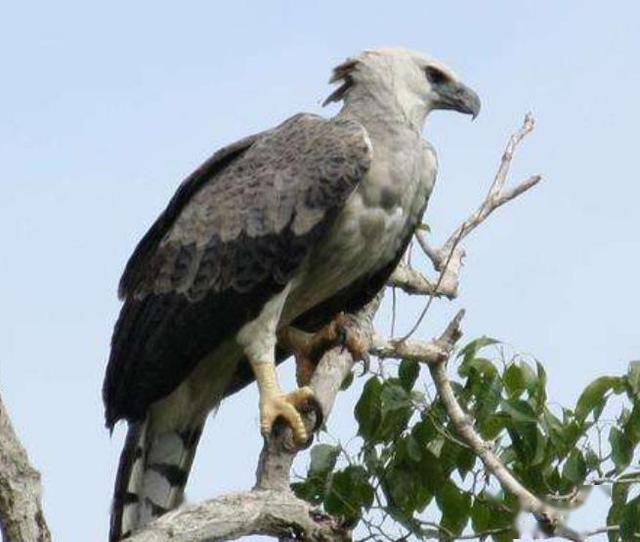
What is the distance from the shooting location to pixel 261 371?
23.5 feet

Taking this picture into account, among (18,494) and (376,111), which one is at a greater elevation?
(376,111)

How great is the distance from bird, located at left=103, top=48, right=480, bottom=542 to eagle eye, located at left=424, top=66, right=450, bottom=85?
1.29ft

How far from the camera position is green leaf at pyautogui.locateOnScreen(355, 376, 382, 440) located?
22.4ft

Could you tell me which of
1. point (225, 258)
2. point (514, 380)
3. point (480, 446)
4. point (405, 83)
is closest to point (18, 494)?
point (480, 446)

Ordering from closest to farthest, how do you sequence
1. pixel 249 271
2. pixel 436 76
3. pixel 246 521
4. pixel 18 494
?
pixel 18 494, pixel 246 521, pixel 249 271, pixel 436 76

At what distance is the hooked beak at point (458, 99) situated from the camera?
812 cm

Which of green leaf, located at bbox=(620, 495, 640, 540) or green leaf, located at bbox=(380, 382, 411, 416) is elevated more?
green leaf, located at bbox=(380, 382, 411, 416)

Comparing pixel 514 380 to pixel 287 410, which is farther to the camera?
pixel 287 410

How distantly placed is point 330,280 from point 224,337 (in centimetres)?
51

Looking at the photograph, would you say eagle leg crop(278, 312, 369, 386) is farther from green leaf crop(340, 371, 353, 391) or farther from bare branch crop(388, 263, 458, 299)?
bare branch crop(388, 263, 458, 299)

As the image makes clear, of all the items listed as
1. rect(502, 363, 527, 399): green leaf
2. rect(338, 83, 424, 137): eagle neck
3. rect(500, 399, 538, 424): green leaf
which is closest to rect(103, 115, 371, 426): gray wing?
rect(338, 83, 424, 137): eagle neck

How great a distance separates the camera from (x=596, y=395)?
21.5 feet

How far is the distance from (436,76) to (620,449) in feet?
7.48

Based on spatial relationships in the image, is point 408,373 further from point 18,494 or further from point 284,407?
point 18,494
